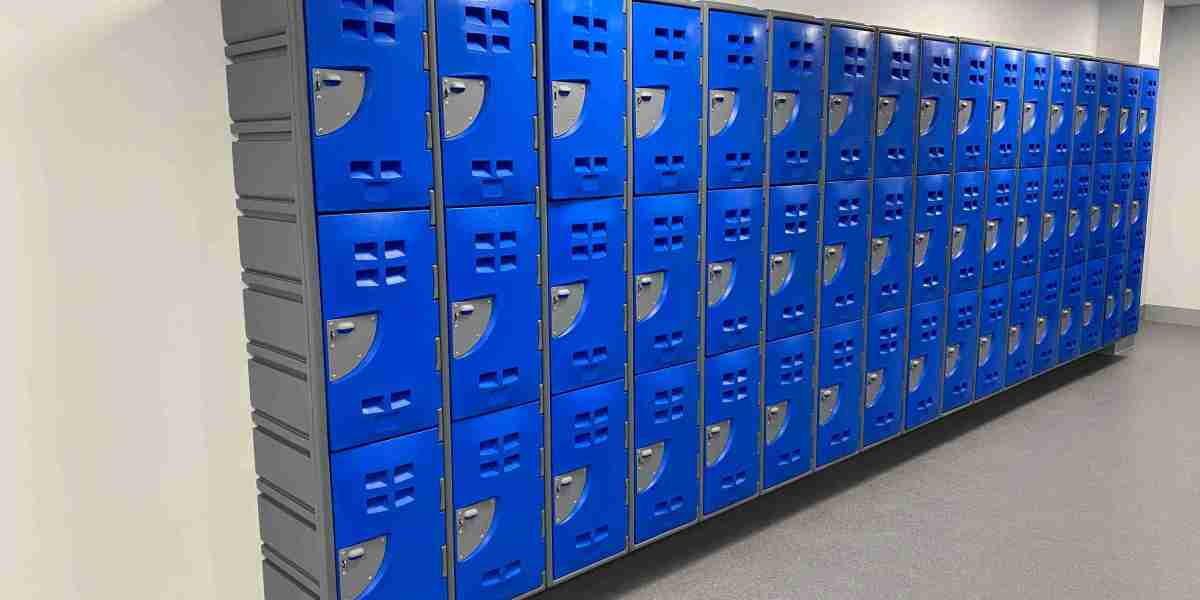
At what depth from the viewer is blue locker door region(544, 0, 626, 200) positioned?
2797 mm

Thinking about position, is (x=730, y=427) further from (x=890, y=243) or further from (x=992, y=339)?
(x=992, y=339)

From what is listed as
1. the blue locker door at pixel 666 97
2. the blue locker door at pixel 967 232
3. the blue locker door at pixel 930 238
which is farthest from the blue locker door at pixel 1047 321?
the blue locker door at pixel 666 97

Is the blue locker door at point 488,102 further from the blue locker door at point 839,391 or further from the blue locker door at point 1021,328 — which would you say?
the blue locker door at point 1021,328

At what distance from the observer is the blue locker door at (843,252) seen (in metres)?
3.96

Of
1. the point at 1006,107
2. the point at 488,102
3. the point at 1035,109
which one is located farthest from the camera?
the point at 1035,109

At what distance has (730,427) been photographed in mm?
3633

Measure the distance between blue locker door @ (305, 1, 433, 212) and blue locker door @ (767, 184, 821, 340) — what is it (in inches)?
66.2

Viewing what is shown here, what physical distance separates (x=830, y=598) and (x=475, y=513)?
1.39 metres

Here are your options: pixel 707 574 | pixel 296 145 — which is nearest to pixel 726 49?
pixel 296 145

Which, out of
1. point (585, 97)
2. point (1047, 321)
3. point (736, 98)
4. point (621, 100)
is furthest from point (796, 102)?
point (1047, 321)

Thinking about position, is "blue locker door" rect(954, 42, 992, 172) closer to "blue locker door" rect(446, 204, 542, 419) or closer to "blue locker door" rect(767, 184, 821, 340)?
"blue locker door" rect(767, 184, 821, 340)

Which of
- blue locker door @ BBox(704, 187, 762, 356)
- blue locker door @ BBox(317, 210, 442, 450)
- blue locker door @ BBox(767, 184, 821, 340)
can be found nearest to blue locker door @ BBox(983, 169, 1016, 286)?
blue locker door @ BBox(767, 184, 821, 340)

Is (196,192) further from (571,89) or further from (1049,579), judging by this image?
(1049,579)

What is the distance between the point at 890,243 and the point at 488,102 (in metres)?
2.42
